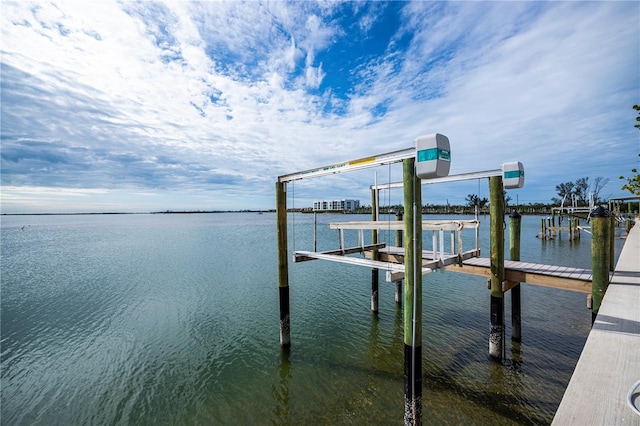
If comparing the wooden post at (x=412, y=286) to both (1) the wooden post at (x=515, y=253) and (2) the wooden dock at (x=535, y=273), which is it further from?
(1) the wooden post at (x=515, y=253)

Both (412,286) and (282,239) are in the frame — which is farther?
(282,239)

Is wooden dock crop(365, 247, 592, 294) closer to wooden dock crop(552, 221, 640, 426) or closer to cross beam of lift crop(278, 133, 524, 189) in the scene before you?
wooden dock crop(552, 221, 640, 426)

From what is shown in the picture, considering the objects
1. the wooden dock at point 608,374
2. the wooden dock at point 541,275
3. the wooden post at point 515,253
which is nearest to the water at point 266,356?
the wooden post at point 515,253

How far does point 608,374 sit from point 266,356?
7.84m

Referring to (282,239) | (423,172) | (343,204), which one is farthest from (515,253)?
(343,204)

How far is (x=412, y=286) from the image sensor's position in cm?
496

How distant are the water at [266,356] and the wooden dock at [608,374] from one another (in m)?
2.73

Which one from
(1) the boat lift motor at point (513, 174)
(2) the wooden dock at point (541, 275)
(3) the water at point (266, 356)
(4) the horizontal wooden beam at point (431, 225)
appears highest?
(1) the boat lift motor at point (513, 174)

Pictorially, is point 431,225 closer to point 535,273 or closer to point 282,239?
point 535,273

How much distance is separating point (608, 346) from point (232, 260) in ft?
78.4

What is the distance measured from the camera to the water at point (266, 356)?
21.2 ft

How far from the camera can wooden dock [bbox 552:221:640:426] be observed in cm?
257

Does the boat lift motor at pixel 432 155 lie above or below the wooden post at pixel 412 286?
above

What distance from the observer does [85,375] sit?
800cm
